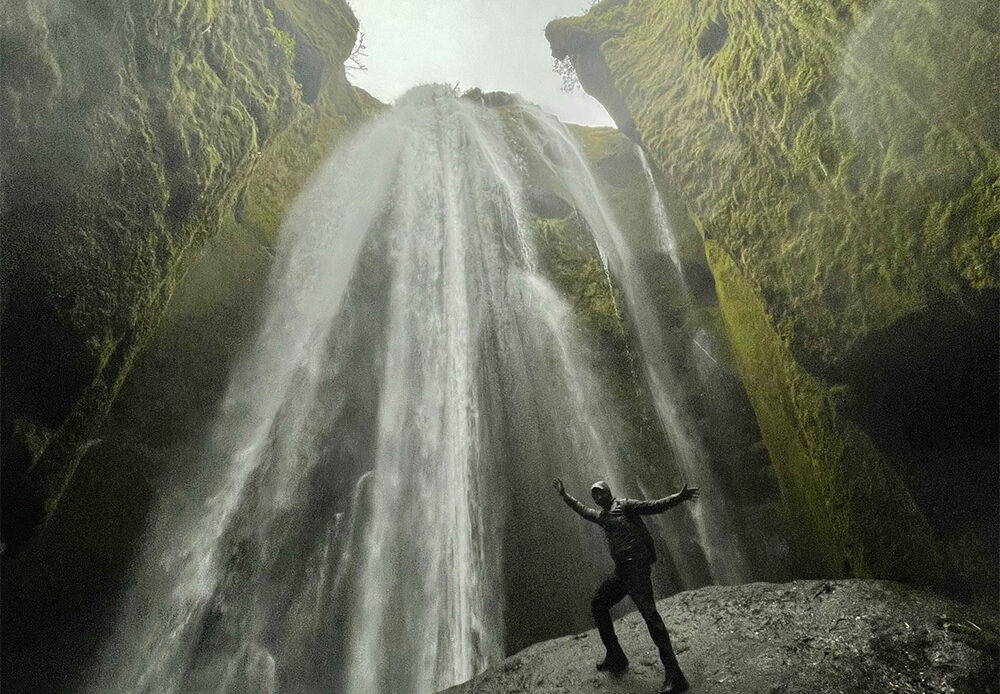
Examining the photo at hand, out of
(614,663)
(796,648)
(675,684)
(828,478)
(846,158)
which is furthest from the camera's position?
(828,478)

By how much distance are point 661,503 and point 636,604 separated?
33.7 inches

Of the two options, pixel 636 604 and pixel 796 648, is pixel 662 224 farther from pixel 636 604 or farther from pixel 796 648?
pixel 636 604

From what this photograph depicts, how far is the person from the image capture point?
4.02 metres

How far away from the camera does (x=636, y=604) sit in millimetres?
4137

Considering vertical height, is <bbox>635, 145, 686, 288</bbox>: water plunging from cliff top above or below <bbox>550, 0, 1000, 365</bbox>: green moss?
above

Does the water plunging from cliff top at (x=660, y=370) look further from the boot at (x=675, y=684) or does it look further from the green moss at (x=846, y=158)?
the boot at (x=675, y=684)

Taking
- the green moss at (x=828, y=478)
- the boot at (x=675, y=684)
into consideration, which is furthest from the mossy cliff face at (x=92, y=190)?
the green moss at (x=828, y=478)

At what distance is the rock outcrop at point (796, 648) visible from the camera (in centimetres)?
368

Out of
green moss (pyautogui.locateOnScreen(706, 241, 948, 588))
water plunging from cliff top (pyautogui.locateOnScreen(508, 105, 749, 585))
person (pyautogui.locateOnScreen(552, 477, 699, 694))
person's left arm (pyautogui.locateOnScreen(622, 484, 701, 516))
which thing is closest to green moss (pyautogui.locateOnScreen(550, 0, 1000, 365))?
green moss (pyautogui.locateOnScreen(706, 241, 948, 588))

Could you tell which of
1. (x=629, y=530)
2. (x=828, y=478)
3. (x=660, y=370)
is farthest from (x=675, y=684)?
(x=660, y=370)

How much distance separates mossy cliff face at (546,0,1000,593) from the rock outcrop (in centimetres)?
159

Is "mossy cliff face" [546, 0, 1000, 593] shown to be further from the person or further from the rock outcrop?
the person

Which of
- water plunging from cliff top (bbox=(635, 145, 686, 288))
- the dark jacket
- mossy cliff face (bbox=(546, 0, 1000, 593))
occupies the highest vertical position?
water plunging from cliff top (bbox=(635, 145, 686, 288))

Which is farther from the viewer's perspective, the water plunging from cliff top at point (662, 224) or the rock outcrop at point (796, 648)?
the water plunging from cliff top at point (662, 224)
